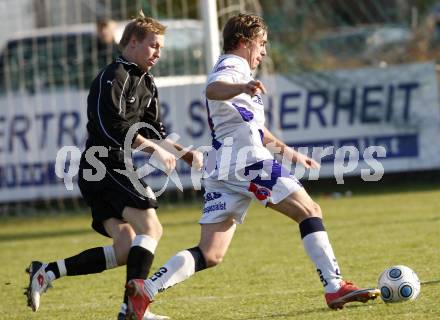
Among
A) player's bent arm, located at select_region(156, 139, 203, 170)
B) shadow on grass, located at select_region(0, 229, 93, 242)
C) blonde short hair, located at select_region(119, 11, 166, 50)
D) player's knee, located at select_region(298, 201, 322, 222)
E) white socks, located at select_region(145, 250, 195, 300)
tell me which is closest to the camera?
white socks, located at select_region(145, 250, 195, 300)

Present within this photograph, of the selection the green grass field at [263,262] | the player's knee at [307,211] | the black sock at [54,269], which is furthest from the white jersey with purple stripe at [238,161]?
the black sock at [54,269]

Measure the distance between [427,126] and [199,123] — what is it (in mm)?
3088

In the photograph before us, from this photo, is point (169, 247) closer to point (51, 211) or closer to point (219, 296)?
point (219, 296)

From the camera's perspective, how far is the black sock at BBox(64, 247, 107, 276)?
6.53m

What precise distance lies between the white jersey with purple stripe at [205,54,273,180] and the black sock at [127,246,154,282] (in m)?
0.60

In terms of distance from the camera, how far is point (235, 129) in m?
5.96

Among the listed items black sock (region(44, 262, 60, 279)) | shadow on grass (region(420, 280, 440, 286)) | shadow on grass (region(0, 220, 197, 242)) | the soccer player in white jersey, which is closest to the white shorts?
the soccer player in white jersey

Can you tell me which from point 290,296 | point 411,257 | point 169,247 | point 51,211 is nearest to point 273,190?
point 290,296

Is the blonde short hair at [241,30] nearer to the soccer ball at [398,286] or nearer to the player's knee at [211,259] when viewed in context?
the player's knee at [211,259]

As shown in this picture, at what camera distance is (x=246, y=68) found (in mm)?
5977

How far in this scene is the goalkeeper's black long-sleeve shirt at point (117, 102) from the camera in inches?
240

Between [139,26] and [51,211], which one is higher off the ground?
[139,26]

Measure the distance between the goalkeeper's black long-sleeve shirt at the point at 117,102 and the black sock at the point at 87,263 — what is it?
69 cm

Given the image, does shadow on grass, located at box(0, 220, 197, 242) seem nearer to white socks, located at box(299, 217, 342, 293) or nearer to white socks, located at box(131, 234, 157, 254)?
white socks, located at box(131, 234, 157, 254)
